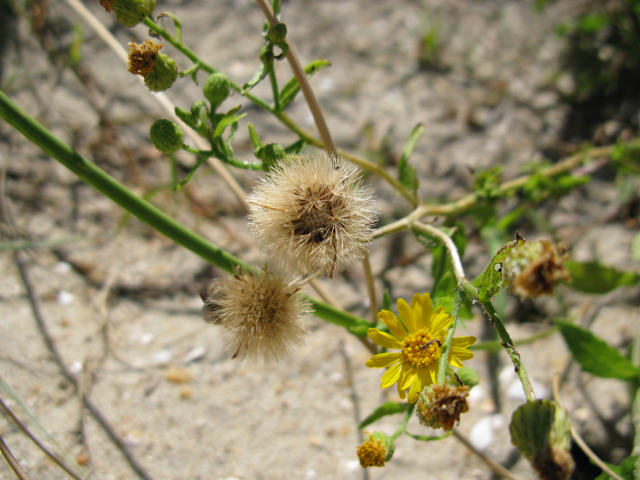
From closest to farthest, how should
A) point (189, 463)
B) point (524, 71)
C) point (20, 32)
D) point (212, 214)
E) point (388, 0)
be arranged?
1. point (189, 463)
2. point (212, 214)
3. point (20, 32)
4. point (524, 71)
5. point (388, 0)

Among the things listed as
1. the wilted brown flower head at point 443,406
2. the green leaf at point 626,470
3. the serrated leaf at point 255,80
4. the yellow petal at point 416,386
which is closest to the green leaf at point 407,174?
the serrated leaf at point 255,80

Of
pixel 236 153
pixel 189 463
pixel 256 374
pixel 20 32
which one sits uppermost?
→ pixel 20 32

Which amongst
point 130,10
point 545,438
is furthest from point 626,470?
point 130,10

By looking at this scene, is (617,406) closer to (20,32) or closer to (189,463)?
(189,463)

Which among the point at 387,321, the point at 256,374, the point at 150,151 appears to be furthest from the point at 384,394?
the point at 150,151

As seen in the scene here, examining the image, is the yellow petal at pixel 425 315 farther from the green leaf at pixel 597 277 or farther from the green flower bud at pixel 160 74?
the green leaf at pixel 597 277

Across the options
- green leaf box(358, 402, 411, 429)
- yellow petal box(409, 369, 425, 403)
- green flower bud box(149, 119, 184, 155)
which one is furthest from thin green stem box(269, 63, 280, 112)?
green leaf box(358, 402, 411, 429)

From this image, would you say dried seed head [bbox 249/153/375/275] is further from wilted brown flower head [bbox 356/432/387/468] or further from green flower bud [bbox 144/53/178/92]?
wilted brown flower head [bbox 356/432/387/468]
